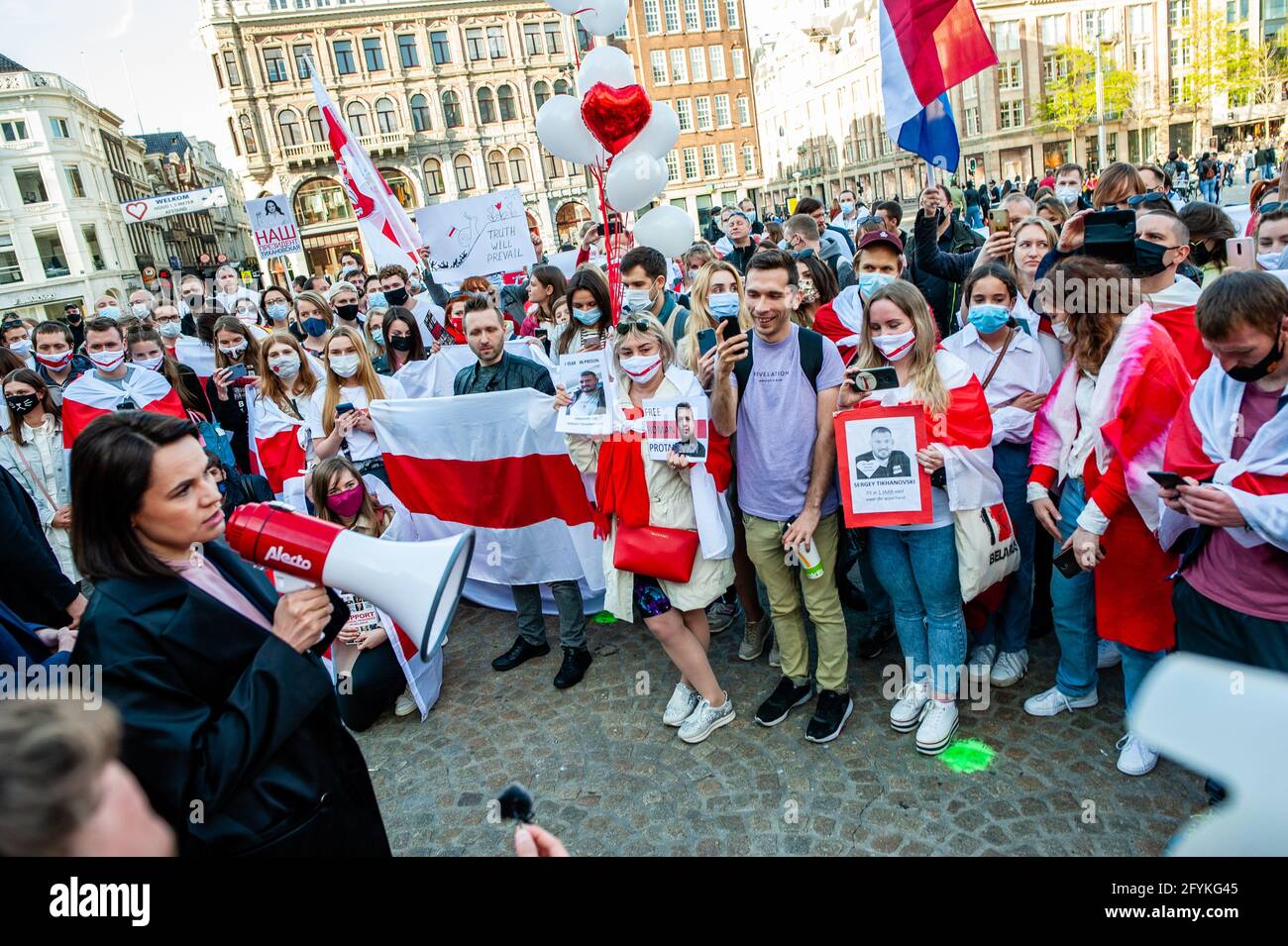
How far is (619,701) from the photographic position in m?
4.34

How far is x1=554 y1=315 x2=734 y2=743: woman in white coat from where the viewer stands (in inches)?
144

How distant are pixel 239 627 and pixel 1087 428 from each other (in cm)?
325

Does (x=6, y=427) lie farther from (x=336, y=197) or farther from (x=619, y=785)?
(x=336, y=197)

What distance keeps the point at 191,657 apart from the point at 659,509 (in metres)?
2.29

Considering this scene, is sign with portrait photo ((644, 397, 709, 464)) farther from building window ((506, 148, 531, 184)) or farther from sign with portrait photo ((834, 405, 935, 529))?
building window ((506, 148, 531, 184))

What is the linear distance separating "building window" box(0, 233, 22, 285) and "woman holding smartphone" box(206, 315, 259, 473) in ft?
109

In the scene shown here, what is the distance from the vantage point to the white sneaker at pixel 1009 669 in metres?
3.97

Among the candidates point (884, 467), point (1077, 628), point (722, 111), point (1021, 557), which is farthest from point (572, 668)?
point (722, 111)

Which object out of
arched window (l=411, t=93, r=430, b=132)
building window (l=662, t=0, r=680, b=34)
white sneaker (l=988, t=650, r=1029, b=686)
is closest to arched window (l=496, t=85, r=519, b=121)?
arched window (l=411, t=93, r=430, b=132)

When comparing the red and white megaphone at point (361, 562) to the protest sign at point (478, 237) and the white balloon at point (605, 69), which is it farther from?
the protest sign at point (478, 237)

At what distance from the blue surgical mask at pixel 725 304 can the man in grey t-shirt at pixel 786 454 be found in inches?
7.7

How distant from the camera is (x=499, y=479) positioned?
5094 millimetres

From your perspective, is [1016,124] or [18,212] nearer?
[18,212]

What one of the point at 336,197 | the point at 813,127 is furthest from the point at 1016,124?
the point at 336,197
